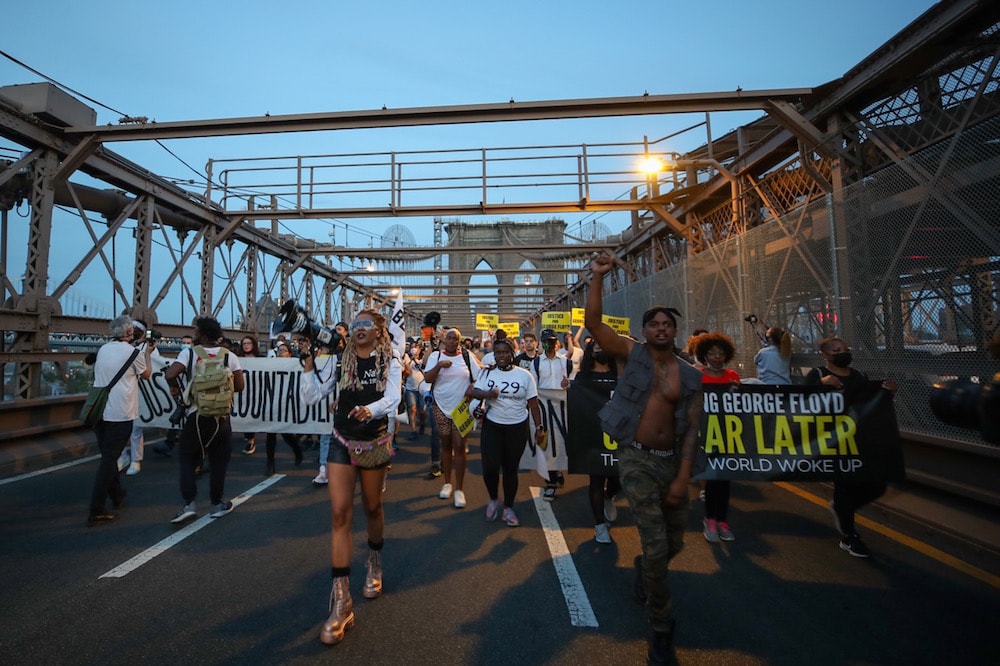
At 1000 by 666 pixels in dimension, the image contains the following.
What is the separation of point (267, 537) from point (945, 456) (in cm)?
646

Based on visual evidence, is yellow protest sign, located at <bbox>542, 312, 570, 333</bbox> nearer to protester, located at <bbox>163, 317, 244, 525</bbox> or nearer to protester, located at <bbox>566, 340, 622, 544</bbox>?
protester, located at <bbox>566, 340, 622, 544</bbox>

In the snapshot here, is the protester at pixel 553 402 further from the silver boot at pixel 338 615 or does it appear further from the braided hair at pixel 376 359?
the silver boot at pixel 338 615

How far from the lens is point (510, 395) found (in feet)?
15.7

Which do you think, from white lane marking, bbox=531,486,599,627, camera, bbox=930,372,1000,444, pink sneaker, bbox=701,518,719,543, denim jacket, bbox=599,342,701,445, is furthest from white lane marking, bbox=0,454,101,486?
camera, bbox=930,372,1000,444

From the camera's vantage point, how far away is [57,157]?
7.82 metres

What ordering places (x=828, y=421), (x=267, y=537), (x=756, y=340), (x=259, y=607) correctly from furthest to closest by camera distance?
1. (x=756, y=340)
2. (x=828, y=421)
3. (x=267, y=537)
4. (x=259, y=607)

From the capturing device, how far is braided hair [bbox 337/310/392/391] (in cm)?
319

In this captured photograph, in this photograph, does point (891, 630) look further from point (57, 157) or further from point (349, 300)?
point (349, 300)

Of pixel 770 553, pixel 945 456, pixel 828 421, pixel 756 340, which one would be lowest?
pixel 770 553

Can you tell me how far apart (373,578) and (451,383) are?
2728mm

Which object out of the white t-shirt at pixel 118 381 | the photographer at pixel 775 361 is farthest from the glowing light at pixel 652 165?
the white t-shirt at pixel 118 381

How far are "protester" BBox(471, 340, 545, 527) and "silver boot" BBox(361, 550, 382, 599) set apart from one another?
160 cm

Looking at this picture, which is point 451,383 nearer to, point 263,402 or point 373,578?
point 373,578

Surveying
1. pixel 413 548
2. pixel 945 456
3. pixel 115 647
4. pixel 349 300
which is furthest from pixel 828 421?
pixel 349 300
